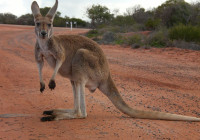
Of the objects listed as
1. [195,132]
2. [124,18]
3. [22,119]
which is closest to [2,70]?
[22,119]

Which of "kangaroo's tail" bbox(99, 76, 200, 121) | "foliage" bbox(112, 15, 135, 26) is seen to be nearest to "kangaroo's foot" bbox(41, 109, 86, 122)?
"kangaroo's tail" bbox(99, 76, 200, 121)

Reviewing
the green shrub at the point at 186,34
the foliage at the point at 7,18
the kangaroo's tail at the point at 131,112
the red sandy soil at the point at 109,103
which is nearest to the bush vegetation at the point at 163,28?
the green shrub at the point at 186,34

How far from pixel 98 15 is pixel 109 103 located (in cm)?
3756

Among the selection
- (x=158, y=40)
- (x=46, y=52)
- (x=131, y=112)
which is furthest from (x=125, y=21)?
(x=46, y=52)

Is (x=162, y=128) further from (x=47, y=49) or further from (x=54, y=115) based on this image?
(x=47, y=49)

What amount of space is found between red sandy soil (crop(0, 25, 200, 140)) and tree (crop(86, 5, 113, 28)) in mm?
32777

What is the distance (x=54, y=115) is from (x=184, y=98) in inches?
123

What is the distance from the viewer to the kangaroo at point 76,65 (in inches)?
158

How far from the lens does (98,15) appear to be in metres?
41.5

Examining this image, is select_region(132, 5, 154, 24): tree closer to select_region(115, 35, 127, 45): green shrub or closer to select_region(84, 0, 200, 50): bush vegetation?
select_region(84, 0, 200, 50): bush vegetation

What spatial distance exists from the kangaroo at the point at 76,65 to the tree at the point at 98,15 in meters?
36.5

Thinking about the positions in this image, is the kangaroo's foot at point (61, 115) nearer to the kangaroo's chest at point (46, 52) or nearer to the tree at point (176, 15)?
the kangaroo's chest at point (46, 52)

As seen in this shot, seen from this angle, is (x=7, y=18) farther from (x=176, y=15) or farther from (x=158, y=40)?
(x=158, y=40)

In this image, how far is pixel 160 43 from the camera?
610 inches
